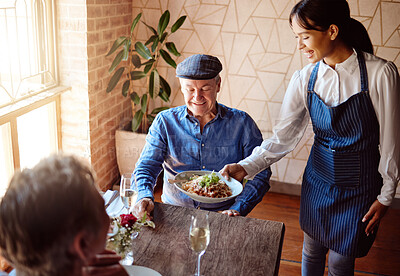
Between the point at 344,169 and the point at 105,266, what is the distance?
121 centimetres

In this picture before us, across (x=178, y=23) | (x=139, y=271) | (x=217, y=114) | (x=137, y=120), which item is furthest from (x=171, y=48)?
(x=139, y=271)

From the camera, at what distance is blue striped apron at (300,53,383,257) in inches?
70.5

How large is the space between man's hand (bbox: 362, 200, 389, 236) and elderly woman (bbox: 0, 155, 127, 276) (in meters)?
1.38

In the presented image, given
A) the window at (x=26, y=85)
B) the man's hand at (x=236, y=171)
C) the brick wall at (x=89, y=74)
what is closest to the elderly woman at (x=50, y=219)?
the man's hand at (x=236, y=171)

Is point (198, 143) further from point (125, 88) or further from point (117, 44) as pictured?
point (125, 88)

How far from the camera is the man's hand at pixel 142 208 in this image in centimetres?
171

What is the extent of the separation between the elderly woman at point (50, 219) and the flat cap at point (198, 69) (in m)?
1.29

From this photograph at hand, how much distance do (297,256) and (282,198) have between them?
0.96m

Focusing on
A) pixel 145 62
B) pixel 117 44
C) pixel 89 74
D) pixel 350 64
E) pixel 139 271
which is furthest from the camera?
pixel 145 62

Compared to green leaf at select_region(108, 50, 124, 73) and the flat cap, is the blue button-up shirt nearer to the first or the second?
the flat cap

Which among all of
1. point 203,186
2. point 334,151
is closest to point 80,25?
point 203,186

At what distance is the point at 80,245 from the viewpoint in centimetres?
78

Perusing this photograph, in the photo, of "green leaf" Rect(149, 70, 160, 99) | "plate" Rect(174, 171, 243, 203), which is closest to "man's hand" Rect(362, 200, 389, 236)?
"plate" Rect(174, 171, 243, 203)

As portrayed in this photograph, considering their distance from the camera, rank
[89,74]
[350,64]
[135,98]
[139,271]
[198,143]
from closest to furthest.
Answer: [139,271] → [350,64] → [198,143] → [89,74] → [135,98]
